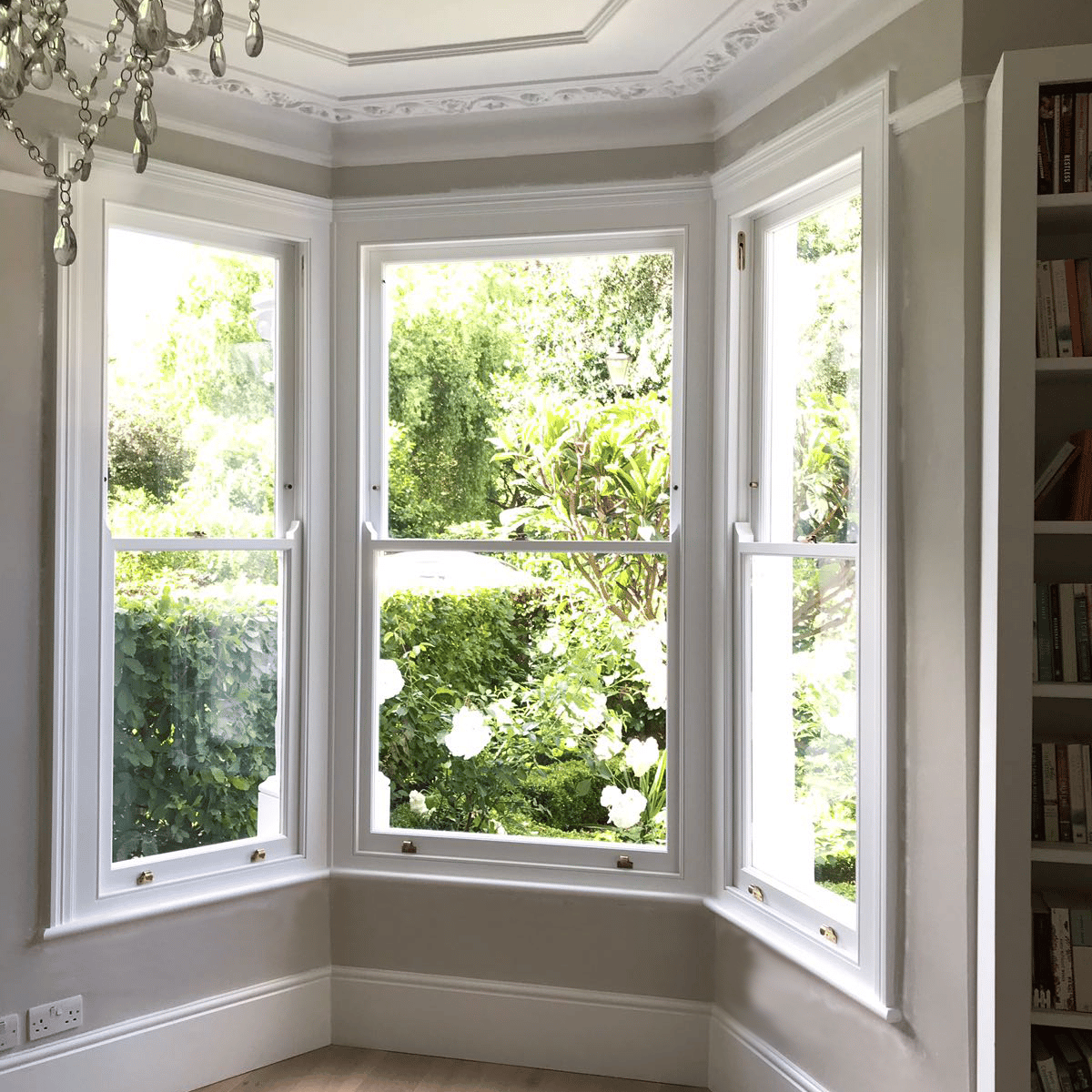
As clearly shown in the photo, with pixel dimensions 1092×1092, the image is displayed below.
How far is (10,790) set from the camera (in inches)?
100

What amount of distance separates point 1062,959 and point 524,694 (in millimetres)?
1603

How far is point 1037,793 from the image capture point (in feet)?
6.13

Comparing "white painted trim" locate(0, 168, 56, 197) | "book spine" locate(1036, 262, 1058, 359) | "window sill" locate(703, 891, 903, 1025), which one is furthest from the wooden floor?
"white painted trim" locate(0, 168, 56, 197)

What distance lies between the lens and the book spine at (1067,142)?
185 cm

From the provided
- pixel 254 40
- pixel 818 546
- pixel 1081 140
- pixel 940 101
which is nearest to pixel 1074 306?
pixel 1081 140

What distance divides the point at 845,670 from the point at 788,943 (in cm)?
69

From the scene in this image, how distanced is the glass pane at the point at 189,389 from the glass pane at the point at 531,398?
39 cm

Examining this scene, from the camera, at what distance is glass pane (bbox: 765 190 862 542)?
242 cm

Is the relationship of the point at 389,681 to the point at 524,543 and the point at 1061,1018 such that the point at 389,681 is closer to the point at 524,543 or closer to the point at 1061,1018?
the point at 524,543

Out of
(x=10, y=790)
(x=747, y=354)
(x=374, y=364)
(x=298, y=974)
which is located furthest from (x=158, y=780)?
(x=747, y=354)

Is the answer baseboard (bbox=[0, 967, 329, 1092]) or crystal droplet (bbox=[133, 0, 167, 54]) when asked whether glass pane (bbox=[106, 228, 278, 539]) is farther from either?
crystal droplet (bbox=[133, 0, 167, 54])

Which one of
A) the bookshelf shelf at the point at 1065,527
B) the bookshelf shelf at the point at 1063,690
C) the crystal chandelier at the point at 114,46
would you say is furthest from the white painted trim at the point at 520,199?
the crystal chandelier at the point at 114,46

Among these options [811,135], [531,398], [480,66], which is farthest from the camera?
[531,398]

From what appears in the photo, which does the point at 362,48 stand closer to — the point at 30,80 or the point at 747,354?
the point at 747,354
